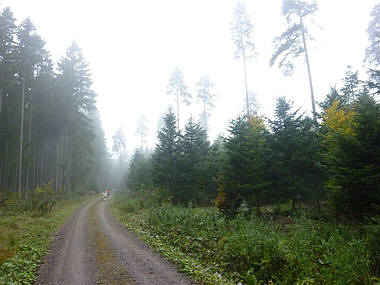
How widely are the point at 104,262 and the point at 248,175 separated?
31.4ft

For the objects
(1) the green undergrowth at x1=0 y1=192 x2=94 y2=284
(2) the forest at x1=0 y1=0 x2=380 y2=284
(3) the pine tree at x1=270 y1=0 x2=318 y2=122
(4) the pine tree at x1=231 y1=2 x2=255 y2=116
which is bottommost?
(1) the green undergrowth at x1=0 y1=192 x2=94 y2=284

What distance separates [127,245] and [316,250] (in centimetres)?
783

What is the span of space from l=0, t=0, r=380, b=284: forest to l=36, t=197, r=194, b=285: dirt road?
22.9 inches

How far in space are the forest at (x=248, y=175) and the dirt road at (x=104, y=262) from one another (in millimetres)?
581

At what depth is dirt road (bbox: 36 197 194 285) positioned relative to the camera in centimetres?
598

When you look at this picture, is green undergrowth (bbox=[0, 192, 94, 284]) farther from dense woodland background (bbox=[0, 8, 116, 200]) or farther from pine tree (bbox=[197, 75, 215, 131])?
pine tree (bbox=[197, 75, 215, 131])

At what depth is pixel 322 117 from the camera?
571 inches

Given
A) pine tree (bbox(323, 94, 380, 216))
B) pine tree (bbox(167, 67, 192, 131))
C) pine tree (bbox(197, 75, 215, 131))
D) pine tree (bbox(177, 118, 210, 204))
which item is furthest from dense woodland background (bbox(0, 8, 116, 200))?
pine tree (bbox(323, 94, 380, 216))

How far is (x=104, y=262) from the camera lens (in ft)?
23.5

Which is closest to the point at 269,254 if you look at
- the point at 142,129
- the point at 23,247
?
the point at 23,247

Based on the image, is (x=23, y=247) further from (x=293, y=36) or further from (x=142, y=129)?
(x=142, y=129)

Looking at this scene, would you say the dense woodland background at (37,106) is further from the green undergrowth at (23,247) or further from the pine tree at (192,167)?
the pine tree at (192,167)

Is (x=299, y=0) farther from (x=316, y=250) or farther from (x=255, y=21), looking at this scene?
(x=316, y=250)

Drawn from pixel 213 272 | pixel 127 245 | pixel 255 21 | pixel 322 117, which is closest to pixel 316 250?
pixel 213 272
